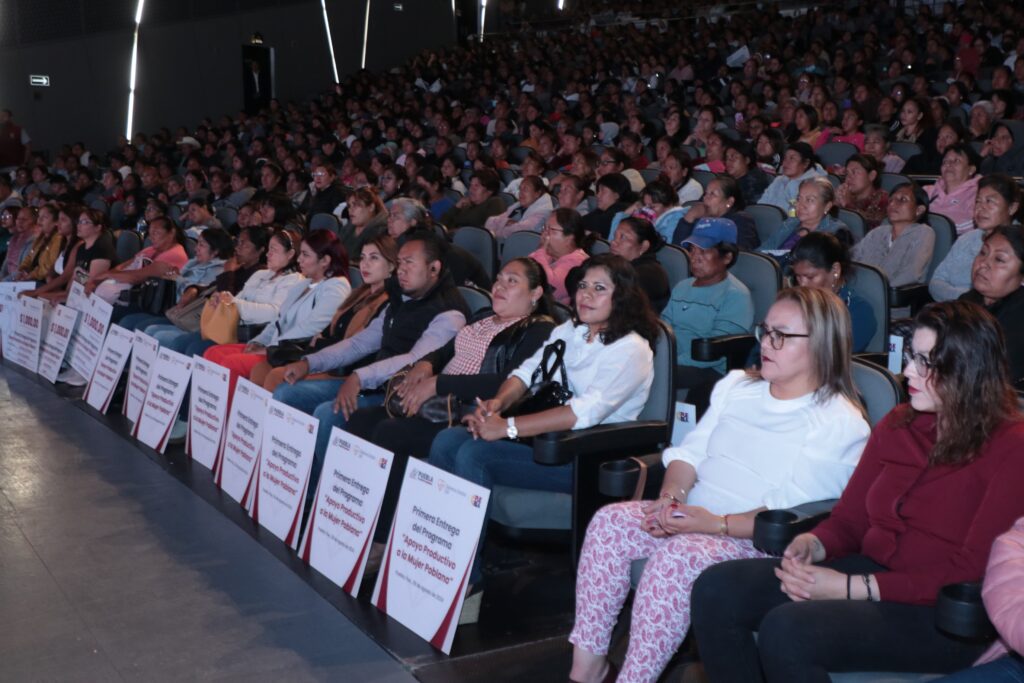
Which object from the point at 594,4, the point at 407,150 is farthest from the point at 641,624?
the point at 594,4

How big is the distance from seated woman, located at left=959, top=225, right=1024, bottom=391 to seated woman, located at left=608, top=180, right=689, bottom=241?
8.00ft

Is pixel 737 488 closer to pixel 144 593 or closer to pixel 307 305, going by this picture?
pixel 144 593

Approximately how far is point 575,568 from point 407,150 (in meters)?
7.80

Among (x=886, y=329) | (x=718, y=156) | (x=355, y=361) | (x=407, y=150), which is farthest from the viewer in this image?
(x=407, y=150)

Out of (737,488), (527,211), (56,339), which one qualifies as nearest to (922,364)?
(737,488)

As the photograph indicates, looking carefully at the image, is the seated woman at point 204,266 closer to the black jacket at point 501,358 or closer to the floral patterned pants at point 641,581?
the black jacket at point 501,358

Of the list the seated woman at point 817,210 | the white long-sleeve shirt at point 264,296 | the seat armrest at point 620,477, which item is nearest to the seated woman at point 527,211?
the white long-sleeve shirt at point 264,296

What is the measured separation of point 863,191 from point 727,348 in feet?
7.15

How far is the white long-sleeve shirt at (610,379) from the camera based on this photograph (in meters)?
3.15

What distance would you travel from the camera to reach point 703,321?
13.5 ft

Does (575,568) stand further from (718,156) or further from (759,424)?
(718,156)

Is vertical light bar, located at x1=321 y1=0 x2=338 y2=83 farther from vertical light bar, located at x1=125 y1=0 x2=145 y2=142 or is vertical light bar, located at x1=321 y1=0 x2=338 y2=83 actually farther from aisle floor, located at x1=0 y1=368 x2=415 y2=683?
aisle floor, located at x1=0 y1=368 x2=415 y2=683

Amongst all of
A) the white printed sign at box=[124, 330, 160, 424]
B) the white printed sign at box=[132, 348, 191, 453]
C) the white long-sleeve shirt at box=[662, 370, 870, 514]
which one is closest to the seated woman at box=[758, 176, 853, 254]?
the white long-sleeve shirt at box=[662, 370, 870, 514]

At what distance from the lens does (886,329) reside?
3730 millimetres
